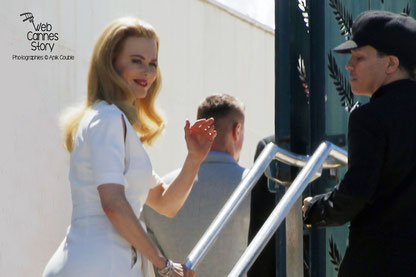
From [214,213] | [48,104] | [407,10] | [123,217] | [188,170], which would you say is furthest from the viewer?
[48,104]

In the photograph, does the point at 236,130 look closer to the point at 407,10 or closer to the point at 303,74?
the point at 303,74

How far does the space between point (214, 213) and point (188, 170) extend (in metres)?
0.75

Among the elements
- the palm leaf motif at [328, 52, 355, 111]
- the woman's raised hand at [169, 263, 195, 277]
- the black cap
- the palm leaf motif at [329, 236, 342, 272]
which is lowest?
the palm leaf motif at [329, 236, 342, 272]

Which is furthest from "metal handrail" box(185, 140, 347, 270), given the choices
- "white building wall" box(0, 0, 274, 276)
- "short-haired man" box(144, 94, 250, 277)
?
"white building wall" box(0, 0, 274, 276)

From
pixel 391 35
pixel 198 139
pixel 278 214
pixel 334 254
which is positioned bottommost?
pixel 334 254

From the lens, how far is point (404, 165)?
2637 millimetres

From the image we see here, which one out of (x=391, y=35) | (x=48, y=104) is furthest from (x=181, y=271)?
(x=48, y=104)

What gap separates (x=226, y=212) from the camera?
9.45ft

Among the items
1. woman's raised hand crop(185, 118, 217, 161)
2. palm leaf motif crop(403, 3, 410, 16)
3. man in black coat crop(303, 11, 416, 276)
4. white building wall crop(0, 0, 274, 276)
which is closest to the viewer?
man in black coat crop(303, 11, 416, 276)

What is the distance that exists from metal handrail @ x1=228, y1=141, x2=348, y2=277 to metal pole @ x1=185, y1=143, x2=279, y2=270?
0.39ft

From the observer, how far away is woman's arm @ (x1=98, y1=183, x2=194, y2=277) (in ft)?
8.65

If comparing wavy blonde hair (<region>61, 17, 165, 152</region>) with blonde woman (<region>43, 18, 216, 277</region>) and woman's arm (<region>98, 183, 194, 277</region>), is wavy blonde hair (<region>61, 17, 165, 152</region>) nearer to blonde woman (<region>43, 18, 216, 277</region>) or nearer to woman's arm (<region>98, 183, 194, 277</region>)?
blonde woman (<region>43, 18, 216, 277</region>)

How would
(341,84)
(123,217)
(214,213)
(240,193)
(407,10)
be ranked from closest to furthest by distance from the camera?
(123,217) → (240,193) → (341,84) → (214,213) → (407,10)

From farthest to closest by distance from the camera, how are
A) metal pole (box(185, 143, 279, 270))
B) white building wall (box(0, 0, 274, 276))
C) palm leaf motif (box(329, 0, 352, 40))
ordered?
white building wall (box(0, 0, 274, 276))
palm leaf motif (box(329, 0, 352, 40))
metal pole (box(185, 143, 279, 270))
